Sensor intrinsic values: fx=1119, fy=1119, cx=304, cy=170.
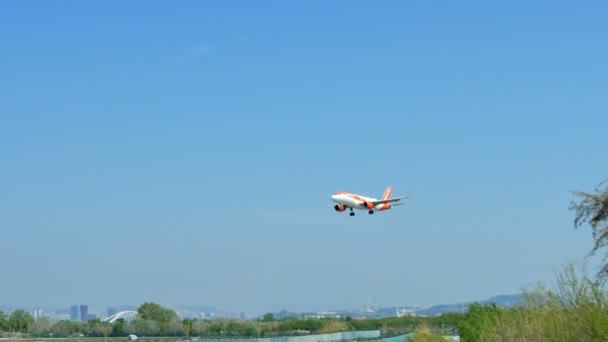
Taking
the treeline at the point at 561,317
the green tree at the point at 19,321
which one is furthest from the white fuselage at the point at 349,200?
the green tree at the point at 19,321

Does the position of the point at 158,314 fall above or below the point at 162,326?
above

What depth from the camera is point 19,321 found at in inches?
7219

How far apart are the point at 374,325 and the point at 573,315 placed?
16138 cm

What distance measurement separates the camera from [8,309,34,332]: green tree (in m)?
180

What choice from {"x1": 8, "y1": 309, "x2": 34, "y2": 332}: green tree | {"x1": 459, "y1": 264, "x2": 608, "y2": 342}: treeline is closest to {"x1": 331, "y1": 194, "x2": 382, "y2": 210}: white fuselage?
{"x1": 459, "y1": 264, "x2": 608, "y2": 342}: treeline

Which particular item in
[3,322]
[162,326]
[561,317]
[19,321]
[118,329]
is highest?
[3,322]

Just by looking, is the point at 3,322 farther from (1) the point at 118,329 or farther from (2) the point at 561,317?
(2) the point at 561,317

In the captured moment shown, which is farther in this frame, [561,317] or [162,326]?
[162,326]

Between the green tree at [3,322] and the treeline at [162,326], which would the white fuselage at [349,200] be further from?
the green tree at [3,322]

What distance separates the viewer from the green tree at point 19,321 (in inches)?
7080

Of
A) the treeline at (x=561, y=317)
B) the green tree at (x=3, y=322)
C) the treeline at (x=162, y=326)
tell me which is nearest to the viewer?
the treeline at (x=561, y=317)

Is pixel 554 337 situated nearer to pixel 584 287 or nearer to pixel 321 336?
pixel 584 287

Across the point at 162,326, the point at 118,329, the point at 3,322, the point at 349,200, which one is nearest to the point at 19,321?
the point at 3,322


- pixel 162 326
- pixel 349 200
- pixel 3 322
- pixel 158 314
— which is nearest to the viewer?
pixel 349 200
